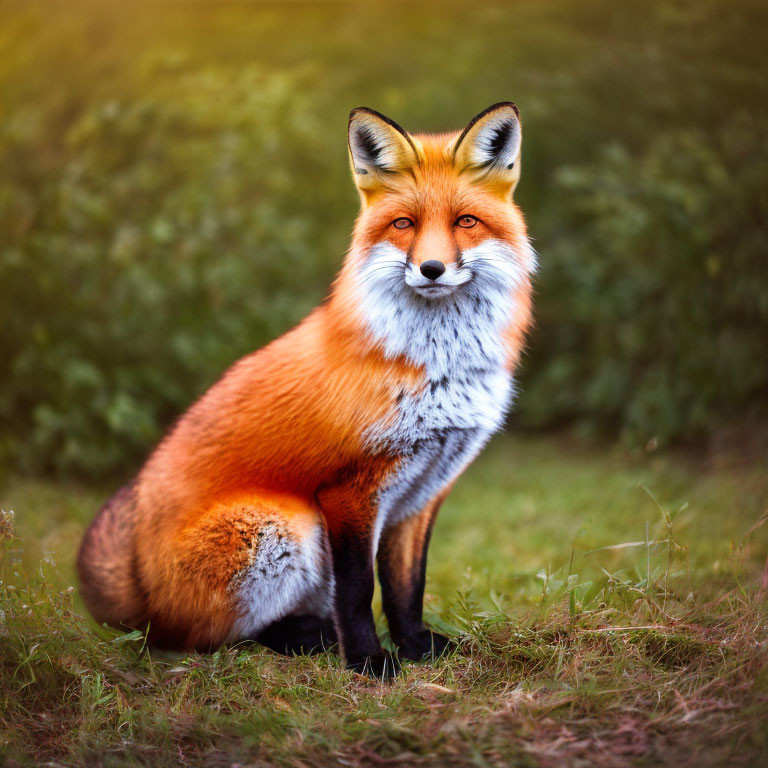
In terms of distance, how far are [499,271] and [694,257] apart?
12.9ft

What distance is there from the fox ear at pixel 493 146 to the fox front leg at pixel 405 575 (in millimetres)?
1420

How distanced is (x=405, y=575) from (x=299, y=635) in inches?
21.1

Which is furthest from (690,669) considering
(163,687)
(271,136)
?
(271,136)

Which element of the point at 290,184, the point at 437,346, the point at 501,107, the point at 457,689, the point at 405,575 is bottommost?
the point at 457,689

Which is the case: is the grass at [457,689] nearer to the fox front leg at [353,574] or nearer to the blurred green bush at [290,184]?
the fox front leg at [353,574]

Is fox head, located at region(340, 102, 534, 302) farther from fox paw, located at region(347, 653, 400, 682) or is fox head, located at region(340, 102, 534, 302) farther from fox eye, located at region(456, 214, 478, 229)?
fox paw, located at region(347, 653, 400, 682)

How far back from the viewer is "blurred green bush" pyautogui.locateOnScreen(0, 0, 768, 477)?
6.10 metres

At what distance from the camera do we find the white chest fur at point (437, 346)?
2.93 metres

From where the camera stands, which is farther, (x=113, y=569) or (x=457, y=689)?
(x=113, y=569)

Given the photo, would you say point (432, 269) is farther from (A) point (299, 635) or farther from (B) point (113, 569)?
(B) point (113, 569)

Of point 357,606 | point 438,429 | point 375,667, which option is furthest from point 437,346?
point 375,667

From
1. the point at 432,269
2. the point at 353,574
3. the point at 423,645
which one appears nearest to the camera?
the point at 432,269

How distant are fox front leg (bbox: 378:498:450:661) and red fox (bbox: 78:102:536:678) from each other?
0.47 feet

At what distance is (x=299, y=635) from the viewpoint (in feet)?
11.0
